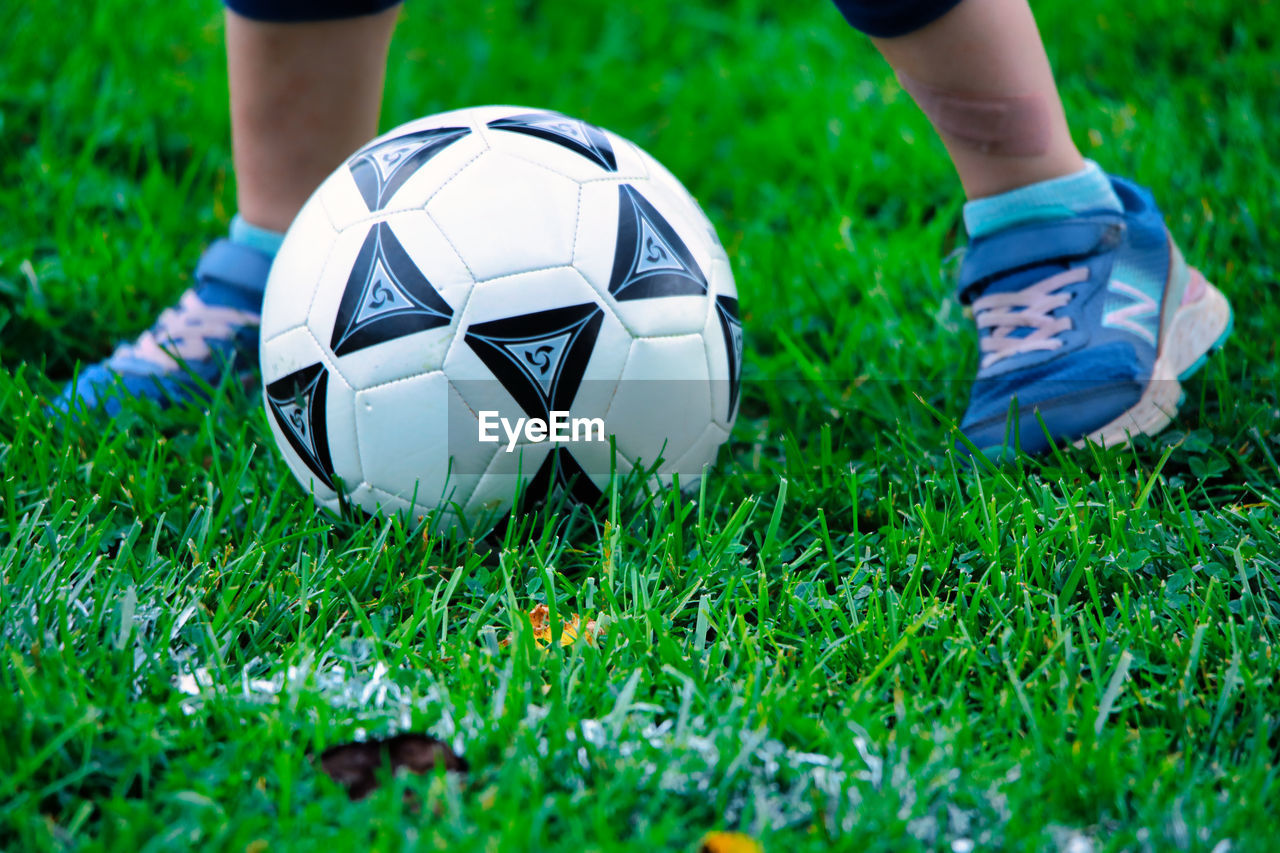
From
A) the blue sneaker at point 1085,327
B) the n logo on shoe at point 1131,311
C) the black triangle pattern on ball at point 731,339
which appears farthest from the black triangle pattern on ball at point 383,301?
the n logo on shoe at point 1131,311

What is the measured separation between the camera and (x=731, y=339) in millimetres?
1948

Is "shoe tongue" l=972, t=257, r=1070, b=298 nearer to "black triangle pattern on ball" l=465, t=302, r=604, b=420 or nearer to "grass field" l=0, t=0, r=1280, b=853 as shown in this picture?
"grass field" l=0, t=0, r=1280, b=853

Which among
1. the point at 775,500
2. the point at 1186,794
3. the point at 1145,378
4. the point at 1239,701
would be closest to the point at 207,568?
the point at 775,500

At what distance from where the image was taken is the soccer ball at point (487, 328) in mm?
1734

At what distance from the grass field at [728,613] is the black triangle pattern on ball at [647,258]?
386 millimetres

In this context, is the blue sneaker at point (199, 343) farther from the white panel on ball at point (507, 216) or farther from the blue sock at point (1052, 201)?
the blue sock at point (1052, 201)

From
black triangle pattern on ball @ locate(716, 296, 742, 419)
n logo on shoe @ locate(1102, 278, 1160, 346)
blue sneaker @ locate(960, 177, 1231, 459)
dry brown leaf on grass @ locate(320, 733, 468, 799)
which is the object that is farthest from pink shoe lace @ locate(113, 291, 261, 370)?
n logo on shoe @ locate(1102, 278, 1160, 346)

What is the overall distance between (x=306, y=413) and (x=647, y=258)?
0.65 metres

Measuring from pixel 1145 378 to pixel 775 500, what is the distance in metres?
0.81

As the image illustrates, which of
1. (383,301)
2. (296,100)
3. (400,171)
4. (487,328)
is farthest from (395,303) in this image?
(296,100)

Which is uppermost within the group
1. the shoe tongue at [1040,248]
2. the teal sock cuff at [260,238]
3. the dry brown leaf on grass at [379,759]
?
the teal sock cuff at [260,238]

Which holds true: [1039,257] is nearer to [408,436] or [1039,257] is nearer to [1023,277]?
[1023,277]

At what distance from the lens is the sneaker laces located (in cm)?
223

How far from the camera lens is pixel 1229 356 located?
7.92ft
